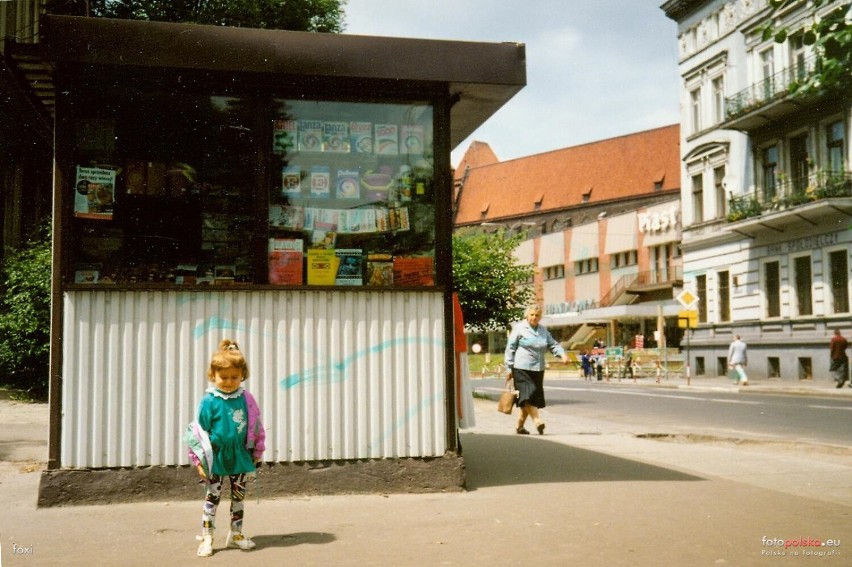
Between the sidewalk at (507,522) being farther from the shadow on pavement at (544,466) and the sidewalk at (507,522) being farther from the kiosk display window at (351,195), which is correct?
the kiosk display window at (351,195)

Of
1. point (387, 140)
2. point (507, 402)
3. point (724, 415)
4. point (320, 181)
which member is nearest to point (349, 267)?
point (320, 181)

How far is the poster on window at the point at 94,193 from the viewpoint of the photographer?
7.43 m

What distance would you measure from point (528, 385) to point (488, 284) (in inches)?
515

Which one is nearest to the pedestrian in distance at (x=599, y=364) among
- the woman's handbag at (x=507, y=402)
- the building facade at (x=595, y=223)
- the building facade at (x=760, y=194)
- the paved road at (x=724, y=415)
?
the building facade at (x=760, y=194)

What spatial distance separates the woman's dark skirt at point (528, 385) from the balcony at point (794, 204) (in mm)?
22089

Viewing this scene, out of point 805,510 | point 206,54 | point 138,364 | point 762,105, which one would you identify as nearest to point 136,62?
point 206,54

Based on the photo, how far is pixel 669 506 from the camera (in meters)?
6.83

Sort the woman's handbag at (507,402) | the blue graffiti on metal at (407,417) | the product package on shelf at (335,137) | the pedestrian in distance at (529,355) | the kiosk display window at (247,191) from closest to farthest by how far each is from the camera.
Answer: the kiosk display window at (247,191), the blue graffiti on metal at (407,417), the product package on shelf at (335,137), the pedestrian in distance at (529,355), the woman's handbag at (507,402)

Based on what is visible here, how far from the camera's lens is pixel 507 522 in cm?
631

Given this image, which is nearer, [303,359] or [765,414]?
[303,359]

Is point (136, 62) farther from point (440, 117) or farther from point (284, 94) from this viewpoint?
point (440, 117)

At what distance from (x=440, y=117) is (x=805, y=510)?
423 centimetres

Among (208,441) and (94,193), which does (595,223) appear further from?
(208,441)

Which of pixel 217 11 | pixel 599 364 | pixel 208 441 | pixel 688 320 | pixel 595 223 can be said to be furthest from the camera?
pixel 595 223
